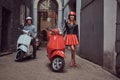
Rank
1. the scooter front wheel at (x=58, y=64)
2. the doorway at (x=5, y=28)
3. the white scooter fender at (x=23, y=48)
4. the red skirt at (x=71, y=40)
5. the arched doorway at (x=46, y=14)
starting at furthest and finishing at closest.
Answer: the arched doorway at (x=46, y=14) → the doorway at (x=5, y=28) → the white scooter fender at (x=23, y=48) → the red skirt at (x=71, y=40) → the scooter front wheel at (x=58, y=64)

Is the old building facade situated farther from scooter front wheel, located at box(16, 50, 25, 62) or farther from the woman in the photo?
the woman

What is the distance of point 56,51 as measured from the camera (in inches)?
328

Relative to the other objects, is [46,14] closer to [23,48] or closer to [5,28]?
[5,28]

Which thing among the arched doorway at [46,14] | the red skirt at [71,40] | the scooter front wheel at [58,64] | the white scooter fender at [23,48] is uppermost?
the arched doorway at [46,14]

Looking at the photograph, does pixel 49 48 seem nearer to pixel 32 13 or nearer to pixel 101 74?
pixel 101 74

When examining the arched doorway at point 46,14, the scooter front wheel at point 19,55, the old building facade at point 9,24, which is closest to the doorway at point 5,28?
the old building facade at point 9,24

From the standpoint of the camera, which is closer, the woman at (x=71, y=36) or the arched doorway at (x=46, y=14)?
the woman at (x=71, y=36)

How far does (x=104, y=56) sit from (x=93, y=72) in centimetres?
68

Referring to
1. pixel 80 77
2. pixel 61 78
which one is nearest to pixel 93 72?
pixel 80 77

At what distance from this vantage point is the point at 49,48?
8656mm

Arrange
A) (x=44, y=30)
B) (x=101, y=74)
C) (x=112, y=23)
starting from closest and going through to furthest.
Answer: (x=101, y=74) < (x=112, y=23) < (x=44, y=30)

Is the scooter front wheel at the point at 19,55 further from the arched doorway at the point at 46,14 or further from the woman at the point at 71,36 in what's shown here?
the arched doorway at the point at 46,14

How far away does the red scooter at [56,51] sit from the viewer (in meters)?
8.13

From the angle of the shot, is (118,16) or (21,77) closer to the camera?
(21,77)
